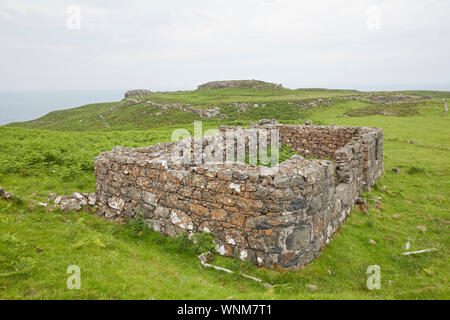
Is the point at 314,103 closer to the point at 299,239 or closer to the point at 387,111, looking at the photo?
the point at 387,111

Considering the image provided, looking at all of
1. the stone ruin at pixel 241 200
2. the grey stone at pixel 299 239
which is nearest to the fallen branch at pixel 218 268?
the stone ruin at pixel 241 200

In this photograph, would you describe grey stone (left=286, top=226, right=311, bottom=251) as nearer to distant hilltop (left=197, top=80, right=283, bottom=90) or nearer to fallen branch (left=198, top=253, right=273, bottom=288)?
fallen branch (left=198, top=253, right=273, bottom=288)

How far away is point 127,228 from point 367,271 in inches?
328

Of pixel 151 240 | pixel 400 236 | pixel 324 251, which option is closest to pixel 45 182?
pixel 151 240

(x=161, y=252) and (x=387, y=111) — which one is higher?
(x=387, y=111)

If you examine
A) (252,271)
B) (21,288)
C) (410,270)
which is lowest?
(410,270)

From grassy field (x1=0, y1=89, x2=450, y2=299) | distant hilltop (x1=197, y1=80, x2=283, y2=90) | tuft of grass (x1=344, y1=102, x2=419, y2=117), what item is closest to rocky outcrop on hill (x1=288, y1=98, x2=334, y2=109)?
tuft of grass (x1=344, y1=102, x2=419, y2=117)

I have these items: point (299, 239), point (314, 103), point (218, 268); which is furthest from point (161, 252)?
point (314, 103)

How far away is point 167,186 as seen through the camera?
9.20 m

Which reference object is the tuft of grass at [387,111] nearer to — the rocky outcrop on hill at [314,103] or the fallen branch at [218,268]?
A: the rocky outcrop on hill at [314,103]

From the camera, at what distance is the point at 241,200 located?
7734 mm

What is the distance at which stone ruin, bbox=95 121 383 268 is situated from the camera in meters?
7.46
